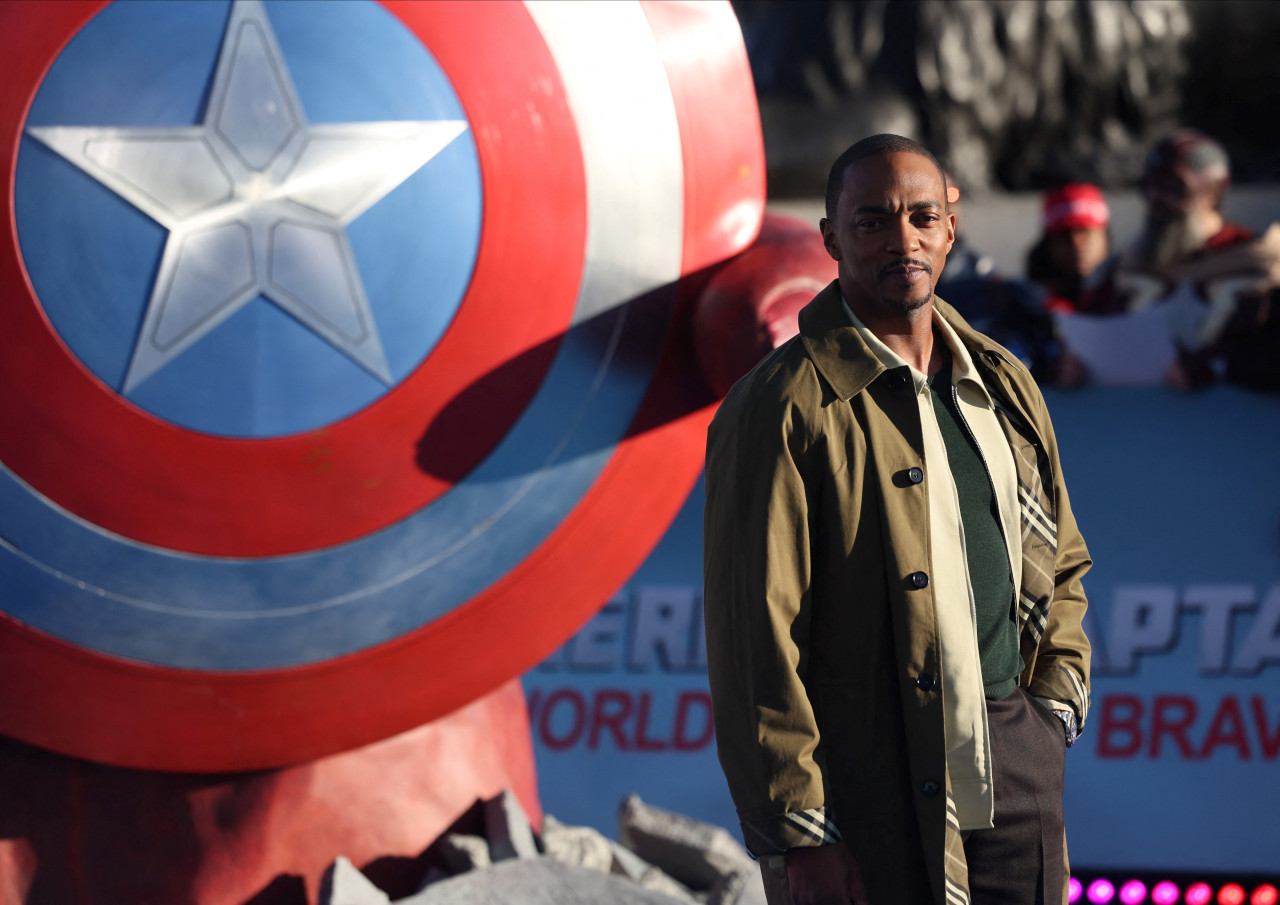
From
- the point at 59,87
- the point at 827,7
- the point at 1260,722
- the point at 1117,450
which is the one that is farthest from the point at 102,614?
the point at 827,7

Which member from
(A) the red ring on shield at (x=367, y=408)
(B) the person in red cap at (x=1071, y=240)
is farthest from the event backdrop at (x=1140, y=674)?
(A) the red ring on shield at (x=367, y=408)

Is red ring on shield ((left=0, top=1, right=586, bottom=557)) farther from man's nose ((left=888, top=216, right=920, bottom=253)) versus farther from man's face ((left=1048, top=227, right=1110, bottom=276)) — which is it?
man's face ((left=1048, top=227, right=1110, bottom=276))

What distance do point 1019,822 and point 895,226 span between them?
17.1 inches

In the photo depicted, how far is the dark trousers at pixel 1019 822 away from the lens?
34.6 inches

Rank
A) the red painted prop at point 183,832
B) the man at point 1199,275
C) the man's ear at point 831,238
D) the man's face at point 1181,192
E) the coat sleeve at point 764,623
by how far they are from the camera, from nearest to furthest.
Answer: the coat sleeve at point 764,623 → the man's ear at point 831,238 → the red painted prop at point 183,832 → the man at point 1199,275 → the man's face at point 1181,192

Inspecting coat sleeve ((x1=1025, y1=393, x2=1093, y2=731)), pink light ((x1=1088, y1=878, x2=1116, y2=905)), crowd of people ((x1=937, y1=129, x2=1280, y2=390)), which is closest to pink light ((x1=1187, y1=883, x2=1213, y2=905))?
pink light ((x1=1088, y1=878, x2=1116, y2=905))

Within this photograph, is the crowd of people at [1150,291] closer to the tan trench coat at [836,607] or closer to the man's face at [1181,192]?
the man's face at [1181,192]

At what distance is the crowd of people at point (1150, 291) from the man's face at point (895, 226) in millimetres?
1498

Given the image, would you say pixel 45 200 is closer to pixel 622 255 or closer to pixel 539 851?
pixel 622 255

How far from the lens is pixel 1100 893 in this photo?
2096mm

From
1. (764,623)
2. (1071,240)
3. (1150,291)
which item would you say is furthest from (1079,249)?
(764,623)

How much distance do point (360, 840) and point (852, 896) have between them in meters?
0.73

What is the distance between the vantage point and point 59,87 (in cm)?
112

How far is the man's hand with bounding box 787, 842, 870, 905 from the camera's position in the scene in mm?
792
